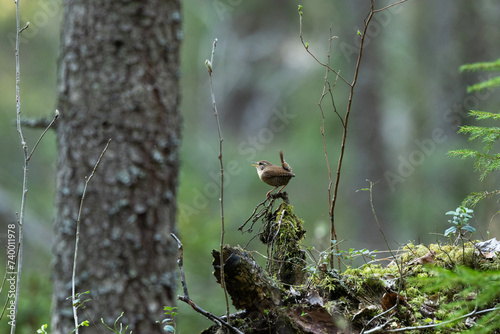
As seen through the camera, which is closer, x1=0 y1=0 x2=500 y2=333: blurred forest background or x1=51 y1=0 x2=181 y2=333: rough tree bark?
x1=51 y1=0 x2=181 y2=333: rough tree bark

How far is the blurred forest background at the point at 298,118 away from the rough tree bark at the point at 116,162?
1.55 metres

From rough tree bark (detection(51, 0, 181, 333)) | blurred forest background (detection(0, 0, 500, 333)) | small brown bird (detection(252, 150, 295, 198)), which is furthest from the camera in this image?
blurred forest background (detection(0, 0, 500, 333))

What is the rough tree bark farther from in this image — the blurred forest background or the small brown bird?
the blurred forest background

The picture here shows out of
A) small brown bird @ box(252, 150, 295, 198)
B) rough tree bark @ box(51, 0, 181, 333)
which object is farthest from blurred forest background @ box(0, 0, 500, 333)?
small brown bird @ box(252, 150, 295, 198)

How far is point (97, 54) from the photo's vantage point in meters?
3.82

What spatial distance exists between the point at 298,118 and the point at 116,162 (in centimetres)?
1201

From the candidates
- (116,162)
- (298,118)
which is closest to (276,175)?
(116,162)

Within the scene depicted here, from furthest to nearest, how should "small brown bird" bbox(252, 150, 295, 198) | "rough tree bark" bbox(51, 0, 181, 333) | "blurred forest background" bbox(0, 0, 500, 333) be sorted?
"blurred forest background" bbox(0, 0, 500, 333) < "rough tree bark" bbox(51, 0, 181, 333) < "small brown bird" bbox(252, 150, 295, 198)

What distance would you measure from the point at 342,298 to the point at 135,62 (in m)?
2.61

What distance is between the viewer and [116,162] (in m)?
3.77

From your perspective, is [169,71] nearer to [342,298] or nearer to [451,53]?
[342,298]

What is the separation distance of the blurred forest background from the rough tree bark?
1.55 metres

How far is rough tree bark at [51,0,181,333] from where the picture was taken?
370cm

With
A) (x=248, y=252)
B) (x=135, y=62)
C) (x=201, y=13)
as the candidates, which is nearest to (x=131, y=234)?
(x=135, y=62)
